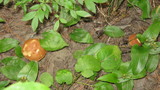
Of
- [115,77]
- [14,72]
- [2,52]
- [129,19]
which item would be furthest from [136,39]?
[2,52]

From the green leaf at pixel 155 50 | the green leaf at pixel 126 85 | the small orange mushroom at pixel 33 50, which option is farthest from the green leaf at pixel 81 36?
the green leaf at pixel 155 50

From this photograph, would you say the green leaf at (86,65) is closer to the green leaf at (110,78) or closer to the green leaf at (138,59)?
the green leaf at (110,78)

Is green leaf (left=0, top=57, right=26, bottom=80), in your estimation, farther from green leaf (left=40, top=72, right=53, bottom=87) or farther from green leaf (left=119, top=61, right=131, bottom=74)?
green leaf (left=119, top=61, right=131, bottom=74)

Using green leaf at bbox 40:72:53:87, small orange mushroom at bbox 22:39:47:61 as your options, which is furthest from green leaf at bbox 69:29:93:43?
green leaf at bbox 40:72:53:87

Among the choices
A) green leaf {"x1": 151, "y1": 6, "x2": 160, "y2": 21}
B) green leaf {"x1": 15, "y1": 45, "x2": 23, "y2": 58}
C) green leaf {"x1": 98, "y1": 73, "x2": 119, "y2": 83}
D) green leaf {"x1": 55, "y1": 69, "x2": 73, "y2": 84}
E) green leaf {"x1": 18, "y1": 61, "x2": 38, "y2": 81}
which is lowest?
green leaf {"x1": 98, "y1": 73, "x2": 119, "y2": 83}

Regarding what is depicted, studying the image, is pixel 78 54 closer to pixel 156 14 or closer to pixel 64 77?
pixel 64 77
